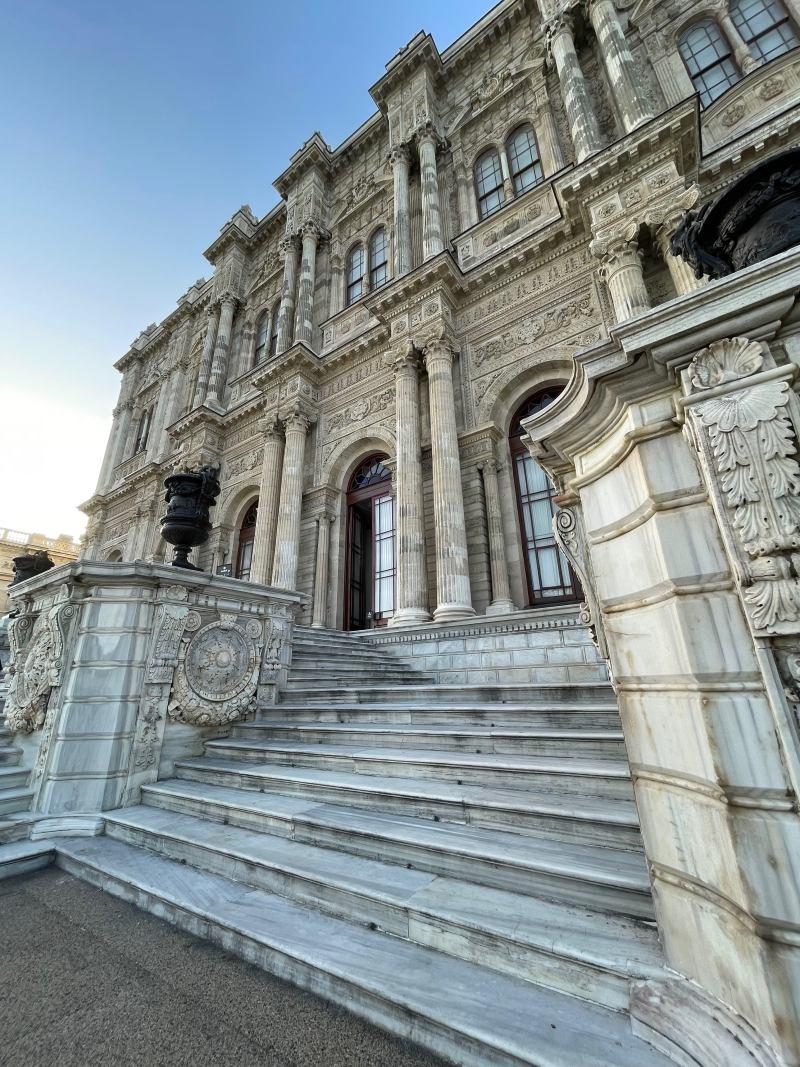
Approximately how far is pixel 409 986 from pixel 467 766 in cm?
147

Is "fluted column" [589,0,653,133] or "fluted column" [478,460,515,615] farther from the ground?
"fluted column" [589,0,653,133]

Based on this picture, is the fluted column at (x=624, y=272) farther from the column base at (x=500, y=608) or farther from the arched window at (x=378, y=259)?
the arched window at (x=378, y=259)

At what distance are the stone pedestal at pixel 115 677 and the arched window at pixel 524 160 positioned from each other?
506 inches

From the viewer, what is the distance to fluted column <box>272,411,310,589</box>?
11.4 m

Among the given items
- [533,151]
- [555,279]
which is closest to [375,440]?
[555,279]

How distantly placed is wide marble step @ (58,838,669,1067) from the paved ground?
0.20 feet

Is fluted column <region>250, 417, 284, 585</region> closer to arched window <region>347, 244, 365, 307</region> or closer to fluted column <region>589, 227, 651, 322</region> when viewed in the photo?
arched window <region>347, 244, 365, 307</region>

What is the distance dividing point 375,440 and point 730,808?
1126cm

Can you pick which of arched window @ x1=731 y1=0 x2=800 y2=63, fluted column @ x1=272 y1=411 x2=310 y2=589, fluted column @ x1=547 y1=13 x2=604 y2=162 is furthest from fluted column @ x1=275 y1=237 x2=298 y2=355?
arched window @ x1=731 y1=0 x2=800 y2=63

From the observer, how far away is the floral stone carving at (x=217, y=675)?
15.6ft

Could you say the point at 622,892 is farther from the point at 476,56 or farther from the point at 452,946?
the point at 476,56

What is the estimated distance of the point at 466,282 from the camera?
10.8 meters

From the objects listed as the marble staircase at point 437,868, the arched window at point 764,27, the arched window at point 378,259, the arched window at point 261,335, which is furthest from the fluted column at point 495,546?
the arched window at point 261,335

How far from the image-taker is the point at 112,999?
1.86 m
